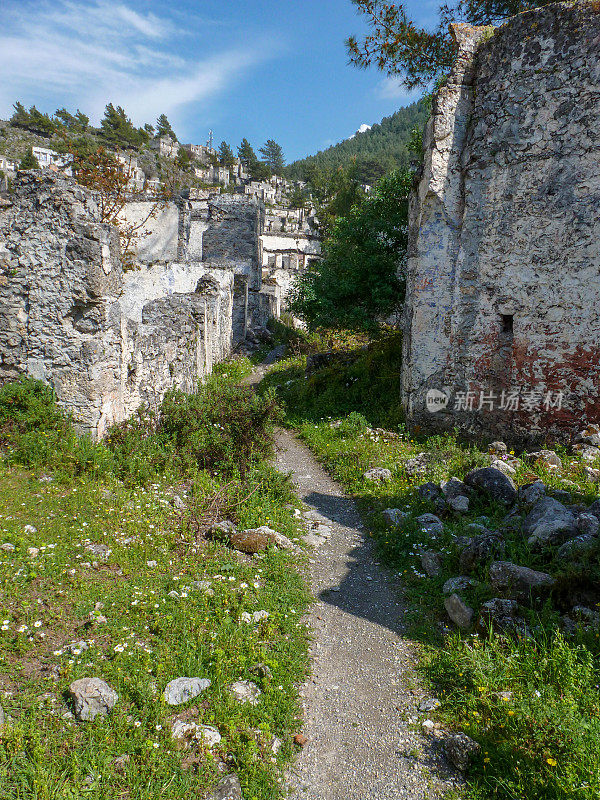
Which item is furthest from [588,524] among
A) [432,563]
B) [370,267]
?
[370,267]

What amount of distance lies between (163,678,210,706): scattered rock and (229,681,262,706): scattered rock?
0.19 metres

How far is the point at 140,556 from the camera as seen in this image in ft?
14.6

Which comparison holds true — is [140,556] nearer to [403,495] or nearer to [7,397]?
[7,397]

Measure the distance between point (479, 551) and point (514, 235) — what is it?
5404 millimetres

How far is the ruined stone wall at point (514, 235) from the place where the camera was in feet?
24.2

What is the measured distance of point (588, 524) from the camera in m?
4.59

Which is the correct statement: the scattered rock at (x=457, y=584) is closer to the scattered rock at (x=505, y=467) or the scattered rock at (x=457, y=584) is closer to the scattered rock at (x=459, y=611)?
the scattered rock at (x=459, y=611)

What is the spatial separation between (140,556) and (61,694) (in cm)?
153

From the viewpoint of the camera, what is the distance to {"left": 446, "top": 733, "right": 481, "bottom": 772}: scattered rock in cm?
293

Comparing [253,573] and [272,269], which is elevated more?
[272,269]

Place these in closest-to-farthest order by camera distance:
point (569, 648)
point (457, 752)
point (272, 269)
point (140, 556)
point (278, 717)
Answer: point (457, 752) < point (278, 717) < point (569, 648) < point (140, 556) < point (272, 269)

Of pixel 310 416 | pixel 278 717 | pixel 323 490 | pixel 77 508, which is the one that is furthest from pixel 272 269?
pixel 278 717

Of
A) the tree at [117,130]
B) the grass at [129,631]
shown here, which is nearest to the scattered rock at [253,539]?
the grass at [129,631]

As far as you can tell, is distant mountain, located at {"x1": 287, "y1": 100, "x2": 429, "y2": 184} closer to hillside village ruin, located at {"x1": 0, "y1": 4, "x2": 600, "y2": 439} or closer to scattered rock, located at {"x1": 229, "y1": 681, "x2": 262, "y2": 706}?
hillside village ruin, located at {"x1": 0, "y1": 4, "x2": 600, "y2": 439}
